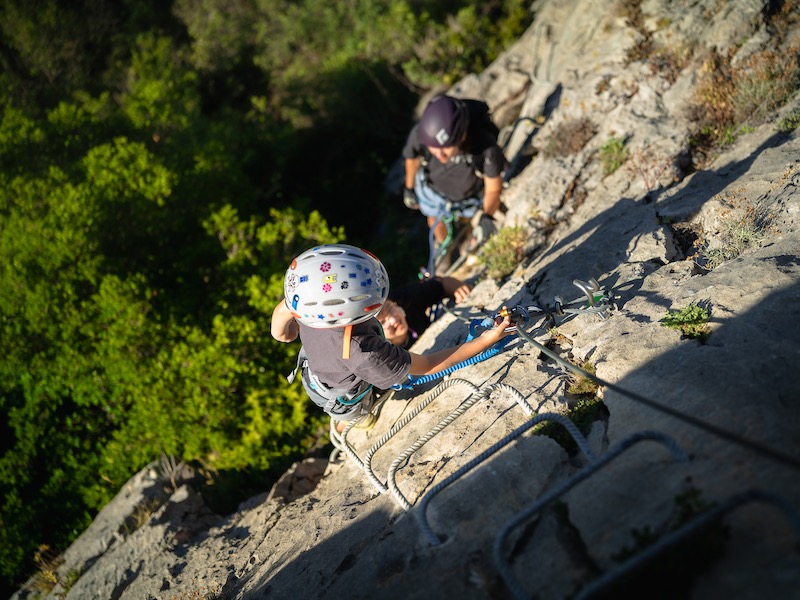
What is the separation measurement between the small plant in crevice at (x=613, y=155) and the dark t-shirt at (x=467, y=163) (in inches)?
48.6

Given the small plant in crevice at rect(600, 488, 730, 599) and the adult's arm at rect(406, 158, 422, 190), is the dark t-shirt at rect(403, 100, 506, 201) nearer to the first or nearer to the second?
the adult's arm at rect(406, 158, 422, 190)

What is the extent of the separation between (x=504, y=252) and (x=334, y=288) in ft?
10.0

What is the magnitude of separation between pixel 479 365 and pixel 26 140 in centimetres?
1034

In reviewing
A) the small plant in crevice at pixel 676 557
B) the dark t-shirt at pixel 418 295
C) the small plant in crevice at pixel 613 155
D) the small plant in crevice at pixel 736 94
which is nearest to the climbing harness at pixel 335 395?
the dark t-shirt at pixel 418 295

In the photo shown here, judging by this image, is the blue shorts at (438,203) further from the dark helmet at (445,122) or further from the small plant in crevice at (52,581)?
the small plant in crevice at (52,581)

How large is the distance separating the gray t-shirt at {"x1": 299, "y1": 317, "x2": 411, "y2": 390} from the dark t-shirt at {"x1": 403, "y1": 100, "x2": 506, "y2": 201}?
315cm

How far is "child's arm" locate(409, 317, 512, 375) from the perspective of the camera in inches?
153

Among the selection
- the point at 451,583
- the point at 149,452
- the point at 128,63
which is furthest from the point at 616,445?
the point at 128,63

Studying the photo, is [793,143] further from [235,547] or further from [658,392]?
[235,547]

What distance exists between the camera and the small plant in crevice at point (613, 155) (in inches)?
247

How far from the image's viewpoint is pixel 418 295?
5.25 meters

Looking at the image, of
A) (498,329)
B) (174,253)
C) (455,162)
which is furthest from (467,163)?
(174,253)

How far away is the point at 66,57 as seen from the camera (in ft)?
59.1

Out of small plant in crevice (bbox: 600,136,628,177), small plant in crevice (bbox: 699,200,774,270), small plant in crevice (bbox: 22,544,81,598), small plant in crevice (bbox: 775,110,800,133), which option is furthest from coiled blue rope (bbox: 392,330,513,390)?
small plant in crevice (bbox: 22,544,81,598)
